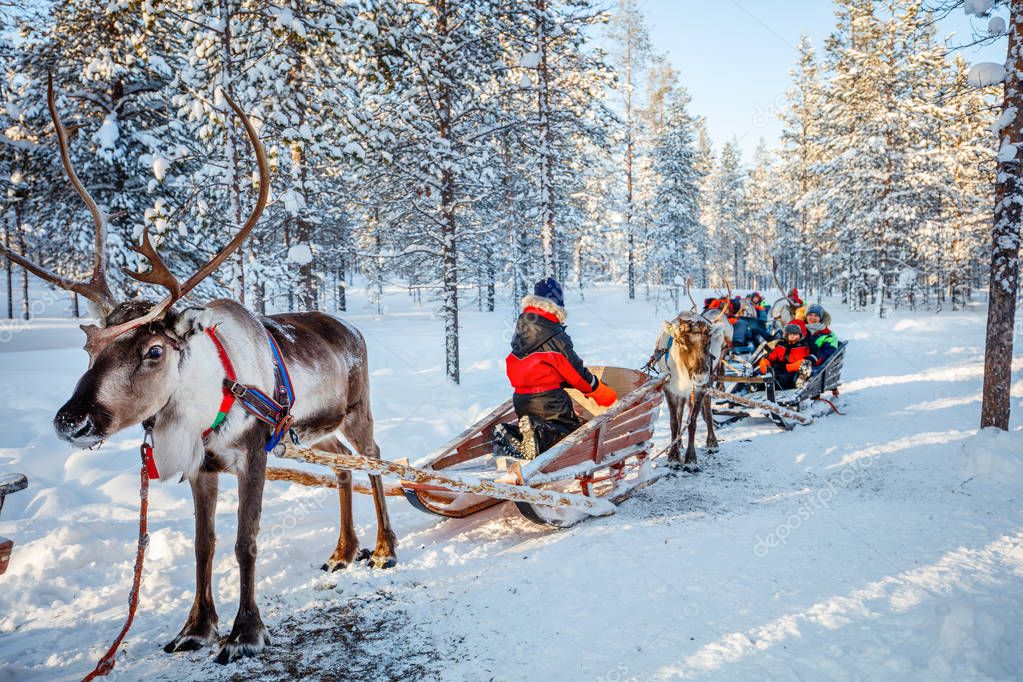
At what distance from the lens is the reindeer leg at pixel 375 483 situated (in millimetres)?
4574

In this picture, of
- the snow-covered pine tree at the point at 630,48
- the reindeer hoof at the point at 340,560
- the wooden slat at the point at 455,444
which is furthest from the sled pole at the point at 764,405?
the snow-covered pine tree at the point at 630,48

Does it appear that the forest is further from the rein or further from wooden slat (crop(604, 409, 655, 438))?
wooden slat (crop(604, 409, 655, 438))

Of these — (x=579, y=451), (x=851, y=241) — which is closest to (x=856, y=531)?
A: (x=579, y=451)

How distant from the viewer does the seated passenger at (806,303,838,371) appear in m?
10.6

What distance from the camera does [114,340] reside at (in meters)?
2.87

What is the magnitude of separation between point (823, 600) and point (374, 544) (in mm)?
3529

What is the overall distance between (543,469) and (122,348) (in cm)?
324

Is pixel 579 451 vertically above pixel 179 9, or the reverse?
pixel 179 9

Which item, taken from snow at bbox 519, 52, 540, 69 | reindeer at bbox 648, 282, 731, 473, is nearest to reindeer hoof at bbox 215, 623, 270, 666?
reindeer at bbox 648, 282, 731, 473

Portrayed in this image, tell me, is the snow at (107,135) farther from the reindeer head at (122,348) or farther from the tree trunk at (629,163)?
the tree trunk at (629,163)

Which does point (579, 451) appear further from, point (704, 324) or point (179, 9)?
point (179, 9)

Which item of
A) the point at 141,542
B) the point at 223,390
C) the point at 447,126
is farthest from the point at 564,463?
the point at 447,126

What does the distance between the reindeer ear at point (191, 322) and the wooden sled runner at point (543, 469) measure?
0.92m

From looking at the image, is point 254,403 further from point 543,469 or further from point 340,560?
point 543,469
